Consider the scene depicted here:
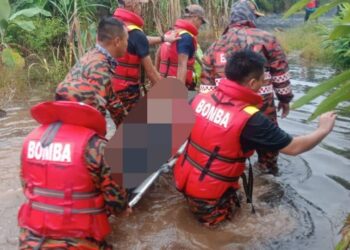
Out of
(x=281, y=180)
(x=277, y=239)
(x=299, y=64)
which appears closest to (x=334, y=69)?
(x=299, y=64)

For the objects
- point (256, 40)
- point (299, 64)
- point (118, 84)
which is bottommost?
point (299, 64)

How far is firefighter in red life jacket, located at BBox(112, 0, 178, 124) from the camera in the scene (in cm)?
515

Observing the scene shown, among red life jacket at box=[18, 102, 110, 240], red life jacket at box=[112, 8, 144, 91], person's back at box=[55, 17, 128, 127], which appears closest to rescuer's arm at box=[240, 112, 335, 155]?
person's back at box=[55, 17, 128, 127]

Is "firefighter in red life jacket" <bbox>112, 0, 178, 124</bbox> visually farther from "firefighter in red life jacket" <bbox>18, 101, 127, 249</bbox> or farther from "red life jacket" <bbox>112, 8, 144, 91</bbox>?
"firefighter in red life jacket" <bbox>18, 101, 127, 249</bbox>

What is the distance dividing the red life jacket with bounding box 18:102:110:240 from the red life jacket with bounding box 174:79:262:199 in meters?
1.10

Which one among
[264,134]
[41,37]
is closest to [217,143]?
[264,134]

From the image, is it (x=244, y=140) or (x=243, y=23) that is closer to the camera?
(x=244, y=140)

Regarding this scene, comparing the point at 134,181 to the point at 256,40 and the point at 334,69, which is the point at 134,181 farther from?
the point at 334,69

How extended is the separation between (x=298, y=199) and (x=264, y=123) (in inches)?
59.9

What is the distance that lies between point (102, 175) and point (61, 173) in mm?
227

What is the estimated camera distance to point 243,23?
5.11m

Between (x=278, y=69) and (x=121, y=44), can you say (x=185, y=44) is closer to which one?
(x=278, y=69)

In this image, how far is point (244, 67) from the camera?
12.3ft

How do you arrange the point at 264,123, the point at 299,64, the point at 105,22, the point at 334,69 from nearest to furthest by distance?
the point at 264,123
the point at 105,22
the point at 334,69
the point at 299,64
